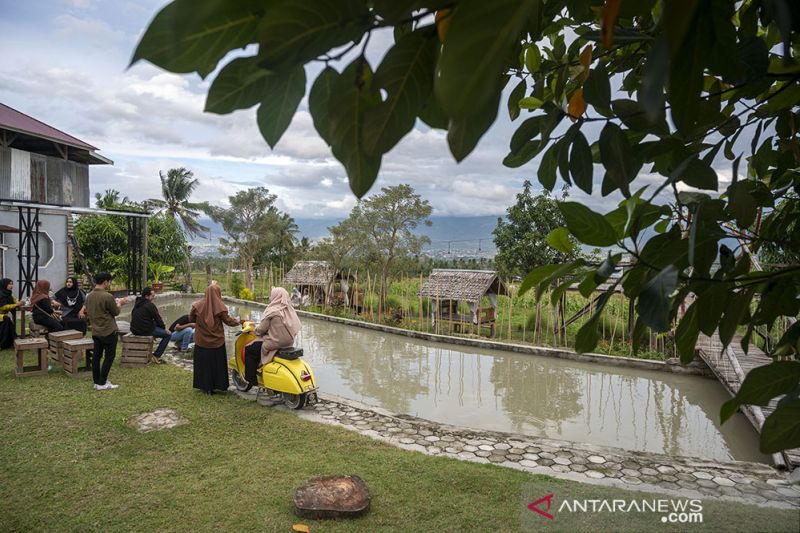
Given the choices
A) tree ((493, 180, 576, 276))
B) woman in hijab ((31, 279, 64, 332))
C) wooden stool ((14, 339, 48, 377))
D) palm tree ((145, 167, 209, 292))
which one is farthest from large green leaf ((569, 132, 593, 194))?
palm tree ((145, 167, 209, 292))

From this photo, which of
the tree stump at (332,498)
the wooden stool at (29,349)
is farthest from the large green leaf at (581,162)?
the wooden stool at (29,349)

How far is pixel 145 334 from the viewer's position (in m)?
6.45

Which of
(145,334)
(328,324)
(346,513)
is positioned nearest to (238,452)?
A: (346,513)

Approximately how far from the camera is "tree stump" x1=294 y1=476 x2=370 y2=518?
9.33 feet

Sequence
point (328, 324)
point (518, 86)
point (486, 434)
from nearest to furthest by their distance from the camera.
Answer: point (518, 86) → point (486, 434) → point (328, 324)

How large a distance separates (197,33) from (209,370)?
5.37 metres

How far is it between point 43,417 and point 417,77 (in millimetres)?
5242

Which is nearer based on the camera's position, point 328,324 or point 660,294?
point 660,294

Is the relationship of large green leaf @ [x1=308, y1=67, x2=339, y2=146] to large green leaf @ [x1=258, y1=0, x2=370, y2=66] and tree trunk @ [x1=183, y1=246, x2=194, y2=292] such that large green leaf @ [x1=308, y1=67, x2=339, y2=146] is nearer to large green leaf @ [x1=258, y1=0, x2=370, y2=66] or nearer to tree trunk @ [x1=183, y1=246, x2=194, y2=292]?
large green leaf @ [x1=258, y1=0, x2=370, y2=66]

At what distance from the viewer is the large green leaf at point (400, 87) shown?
400mm

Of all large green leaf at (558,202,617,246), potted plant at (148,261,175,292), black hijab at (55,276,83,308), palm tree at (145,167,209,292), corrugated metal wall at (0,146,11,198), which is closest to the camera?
large green leaf at (558,202,617,246)

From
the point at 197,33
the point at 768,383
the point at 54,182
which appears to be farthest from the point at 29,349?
the point at 54,182

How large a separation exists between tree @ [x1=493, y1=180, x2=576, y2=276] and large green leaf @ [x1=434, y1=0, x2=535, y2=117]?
12.1 meters

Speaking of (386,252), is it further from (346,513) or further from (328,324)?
(346,513)
